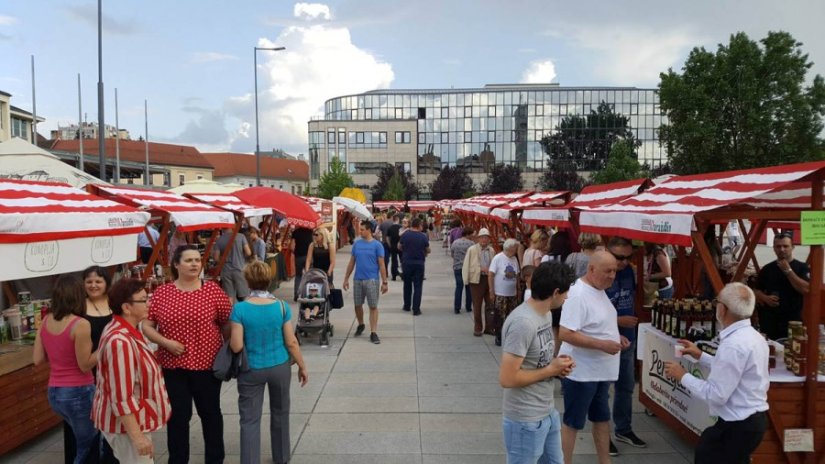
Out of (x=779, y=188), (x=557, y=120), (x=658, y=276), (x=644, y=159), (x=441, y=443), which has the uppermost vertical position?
(x=557, y=120)

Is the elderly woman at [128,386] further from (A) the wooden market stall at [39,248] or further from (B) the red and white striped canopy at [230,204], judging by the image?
(B) the red and white striped canopy at [230,204]

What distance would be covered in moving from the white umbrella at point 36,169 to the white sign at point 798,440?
8287 mm

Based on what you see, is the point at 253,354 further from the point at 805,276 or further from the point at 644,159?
the point at 644,159

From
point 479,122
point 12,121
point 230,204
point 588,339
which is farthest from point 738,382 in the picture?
point 479,122

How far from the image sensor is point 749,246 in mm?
5395

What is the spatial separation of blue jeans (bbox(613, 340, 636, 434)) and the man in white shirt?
1615 millimetres

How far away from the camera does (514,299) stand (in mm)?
8750

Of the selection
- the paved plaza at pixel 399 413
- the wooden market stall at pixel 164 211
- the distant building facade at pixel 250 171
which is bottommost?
the paved plaza at pixel 399 413

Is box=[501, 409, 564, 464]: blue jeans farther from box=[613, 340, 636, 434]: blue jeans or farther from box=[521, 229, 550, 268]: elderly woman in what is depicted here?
box=[521, 229, 550, 268]: elderly woman

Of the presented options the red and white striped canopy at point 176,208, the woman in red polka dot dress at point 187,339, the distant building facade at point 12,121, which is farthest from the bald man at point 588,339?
the distant building facade at point 12,121

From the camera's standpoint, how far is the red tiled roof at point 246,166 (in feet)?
320

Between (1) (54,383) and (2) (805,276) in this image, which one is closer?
(1) (54,383)

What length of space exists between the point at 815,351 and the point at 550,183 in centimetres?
6283

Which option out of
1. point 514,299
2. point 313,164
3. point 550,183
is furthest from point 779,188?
point 313,164
